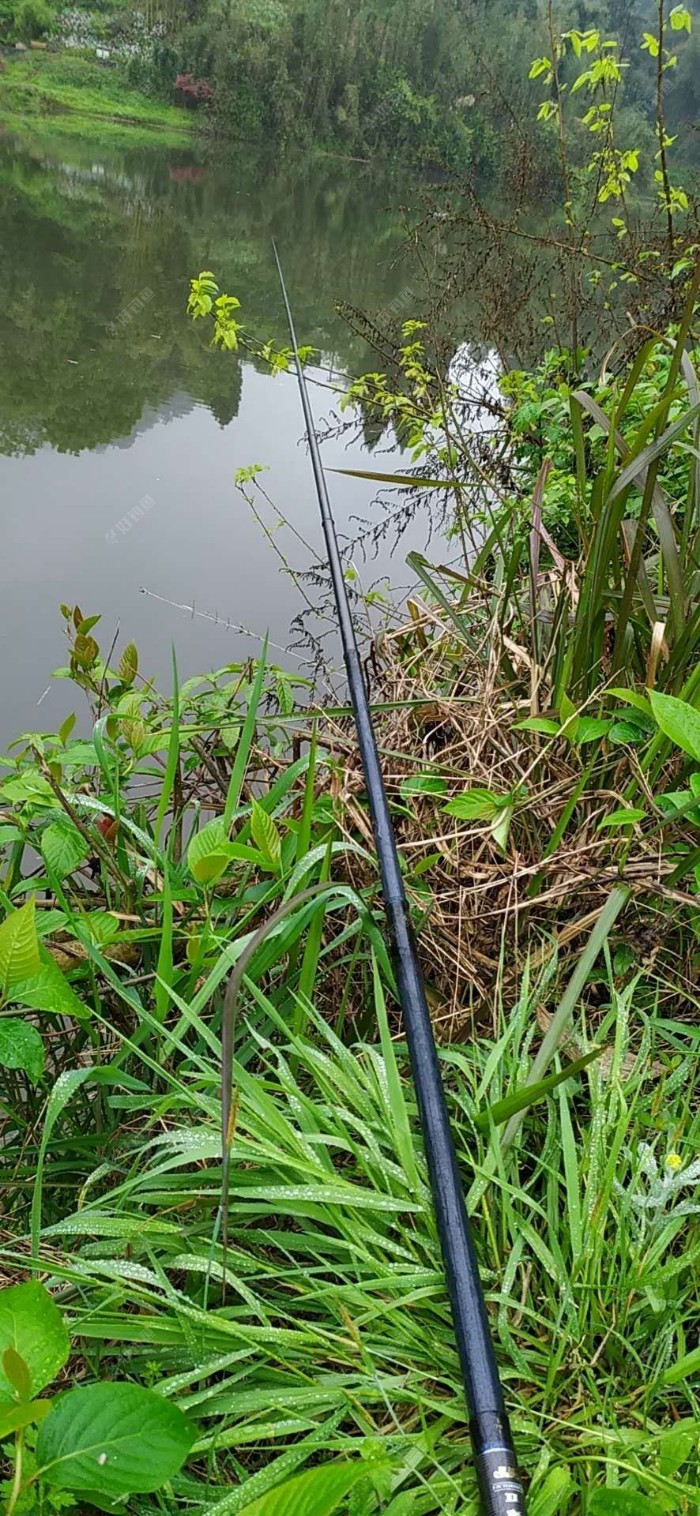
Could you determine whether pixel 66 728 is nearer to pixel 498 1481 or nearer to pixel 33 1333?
pixel 33 1333

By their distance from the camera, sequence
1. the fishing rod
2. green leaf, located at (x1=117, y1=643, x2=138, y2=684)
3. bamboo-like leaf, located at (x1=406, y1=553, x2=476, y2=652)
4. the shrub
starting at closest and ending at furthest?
the fishing rod, green leaf, located at (x1=117, y1=643, x2=138, y2=684), bamboo-like leaf, located at (x1=406, y1=553, x2=476, y2=652), the shrub

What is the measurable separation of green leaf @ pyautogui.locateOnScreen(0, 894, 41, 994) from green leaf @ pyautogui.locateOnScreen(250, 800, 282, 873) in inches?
11.2

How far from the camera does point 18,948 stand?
838 mm

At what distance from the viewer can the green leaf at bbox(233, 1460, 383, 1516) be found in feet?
1.60

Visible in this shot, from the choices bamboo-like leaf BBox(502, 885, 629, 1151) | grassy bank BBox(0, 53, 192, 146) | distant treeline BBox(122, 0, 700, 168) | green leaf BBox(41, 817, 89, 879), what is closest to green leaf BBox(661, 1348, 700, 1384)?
bamboo-like leaf BBox(502, 885, 629, 1151)

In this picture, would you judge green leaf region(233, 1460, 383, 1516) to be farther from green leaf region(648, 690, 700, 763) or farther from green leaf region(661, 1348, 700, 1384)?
green leaf region(648, 690, 700, 763)

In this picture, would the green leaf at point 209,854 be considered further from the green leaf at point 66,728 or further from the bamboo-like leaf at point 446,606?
the bamboo-like leaf at point 446,606

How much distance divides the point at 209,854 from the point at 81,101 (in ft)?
104

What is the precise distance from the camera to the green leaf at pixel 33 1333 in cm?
59

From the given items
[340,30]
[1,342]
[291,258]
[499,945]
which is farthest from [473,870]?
[340,30]

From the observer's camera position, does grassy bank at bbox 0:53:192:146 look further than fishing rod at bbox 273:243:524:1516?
Yes

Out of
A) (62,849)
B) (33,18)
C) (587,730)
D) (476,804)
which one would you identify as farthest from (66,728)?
(33,18)

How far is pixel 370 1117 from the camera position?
2.98 feet

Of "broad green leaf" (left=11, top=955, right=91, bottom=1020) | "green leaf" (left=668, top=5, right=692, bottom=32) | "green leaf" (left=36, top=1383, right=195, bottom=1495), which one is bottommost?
"green leaf" (left=36, top=1383, right=195, bottom=1495)
